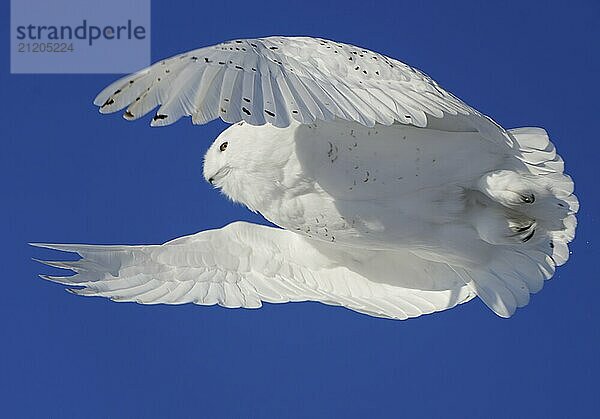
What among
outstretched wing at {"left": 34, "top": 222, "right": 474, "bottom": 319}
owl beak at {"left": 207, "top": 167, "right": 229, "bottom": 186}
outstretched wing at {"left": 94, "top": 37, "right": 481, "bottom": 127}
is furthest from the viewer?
outstretched wing at {"left": 34, "top": 222, "right": 474, "bottom": 319}

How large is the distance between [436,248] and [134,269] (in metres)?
0.92

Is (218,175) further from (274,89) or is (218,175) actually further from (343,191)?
(274,89)

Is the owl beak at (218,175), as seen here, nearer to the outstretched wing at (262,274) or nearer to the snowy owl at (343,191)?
the snowy owl at (343,191)

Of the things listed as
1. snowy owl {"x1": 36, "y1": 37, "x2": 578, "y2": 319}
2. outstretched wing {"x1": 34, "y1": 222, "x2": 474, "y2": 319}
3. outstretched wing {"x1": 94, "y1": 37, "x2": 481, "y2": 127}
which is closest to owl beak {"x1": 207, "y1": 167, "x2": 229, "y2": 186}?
snowy owl {"x1": 36, "y1": 37, "x2": 578, "y2": 319}

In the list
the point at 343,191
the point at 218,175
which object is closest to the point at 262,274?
the point at 218,175

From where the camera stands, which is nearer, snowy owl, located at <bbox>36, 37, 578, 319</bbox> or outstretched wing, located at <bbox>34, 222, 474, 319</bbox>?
snowy owl, located at <bbox>36, 37, 578, 319</bbox>

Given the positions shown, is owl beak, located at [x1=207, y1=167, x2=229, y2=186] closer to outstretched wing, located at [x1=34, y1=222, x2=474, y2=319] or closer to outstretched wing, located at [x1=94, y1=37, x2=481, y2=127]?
outstretched wing, located at [x1=34, y1=222, x2=474, y2=319]

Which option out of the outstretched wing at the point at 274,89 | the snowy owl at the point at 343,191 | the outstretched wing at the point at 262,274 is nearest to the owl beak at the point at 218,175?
the snowy owl at the point at 343,191

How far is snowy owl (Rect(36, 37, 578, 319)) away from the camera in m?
1.59

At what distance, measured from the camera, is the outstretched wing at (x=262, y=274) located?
2.48m

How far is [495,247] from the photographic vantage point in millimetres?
2248

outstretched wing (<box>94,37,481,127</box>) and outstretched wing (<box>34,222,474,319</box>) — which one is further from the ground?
outstretched wing (<box>94,37,481,127</box>)

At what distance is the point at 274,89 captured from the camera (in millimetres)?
1600

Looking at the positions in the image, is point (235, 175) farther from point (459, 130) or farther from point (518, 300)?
point (518, 300)
